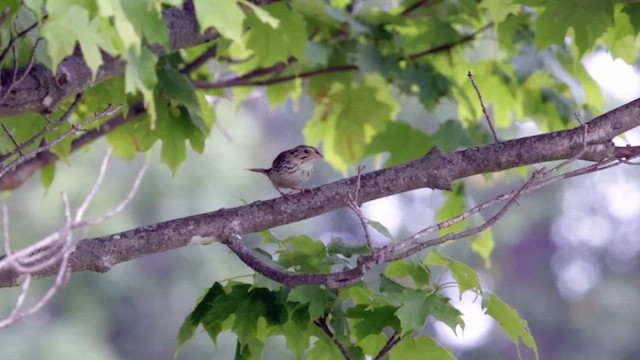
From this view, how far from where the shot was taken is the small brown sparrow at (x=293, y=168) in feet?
15.3

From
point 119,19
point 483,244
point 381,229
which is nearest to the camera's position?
point 119,19

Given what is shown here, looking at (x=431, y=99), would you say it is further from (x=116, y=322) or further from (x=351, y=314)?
(x=116, y=322)

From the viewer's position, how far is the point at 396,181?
2.98 m

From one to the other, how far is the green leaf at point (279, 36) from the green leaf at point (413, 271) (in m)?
0.91

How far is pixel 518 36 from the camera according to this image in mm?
4570

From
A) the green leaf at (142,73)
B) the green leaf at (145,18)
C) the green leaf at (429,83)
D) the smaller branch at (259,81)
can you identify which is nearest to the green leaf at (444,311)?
the green leaf at (142,73)

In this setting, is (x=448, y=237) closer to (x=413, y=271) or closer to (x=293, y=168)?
(x=413, y=271)

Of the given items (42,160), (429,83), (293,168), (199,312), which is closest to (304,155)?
(293,168)

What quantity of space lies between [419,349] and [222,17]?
1.33 meters

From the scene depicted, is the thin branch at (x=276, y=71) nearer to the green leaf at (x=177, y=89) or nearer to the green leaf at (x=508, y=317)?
the green leaf at (x=177, y=89)

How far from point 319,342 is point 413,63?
6.43ft

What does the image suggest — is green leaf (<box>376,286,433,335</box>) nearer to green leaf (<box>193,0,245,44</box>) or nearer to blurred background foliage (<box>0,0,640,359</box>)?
blurred background foliage (<box>0,0,640,359</box>)

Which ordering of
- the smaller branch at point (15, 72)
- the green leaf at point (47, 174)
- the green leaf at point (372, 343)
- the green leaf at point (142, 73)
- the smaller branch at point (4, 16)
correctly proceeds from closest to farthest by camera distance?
the green leaf at point (142, 73), the smaller branch at point (4, 16), the smaller branch at point (15, 72), the green leaf at point (372, 343), the green leaf at point (47, 174)

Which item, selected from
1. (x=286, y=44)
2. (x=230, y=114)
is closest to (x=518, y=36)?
(x=286, y=44)
